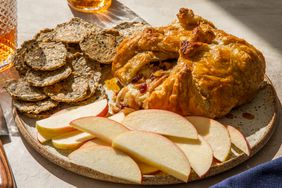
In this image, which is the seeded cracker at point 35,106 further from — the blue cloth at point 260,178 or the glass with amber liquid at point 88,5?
the glass with amber liquid at point 88,5

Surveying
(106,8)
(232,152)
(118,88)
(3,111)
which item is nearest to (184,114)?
(232,152)

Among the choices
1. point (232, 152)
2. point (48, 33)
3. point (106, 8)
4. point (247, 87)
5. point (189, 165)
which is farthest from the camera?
point (106, 8)

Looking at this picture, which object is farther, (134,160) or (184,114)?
(184,114)

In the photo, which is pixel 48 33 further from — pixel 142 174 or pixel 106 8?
pixel 142 174

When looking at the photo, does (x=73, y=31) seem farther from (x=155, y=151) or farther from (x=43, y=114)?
(x=155, y=151)

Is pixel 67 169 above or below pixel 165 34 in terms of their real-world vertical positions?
below

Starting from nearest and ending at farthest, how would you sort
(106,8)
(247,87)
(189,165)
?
(189,165)
(247,87)
(106,8)

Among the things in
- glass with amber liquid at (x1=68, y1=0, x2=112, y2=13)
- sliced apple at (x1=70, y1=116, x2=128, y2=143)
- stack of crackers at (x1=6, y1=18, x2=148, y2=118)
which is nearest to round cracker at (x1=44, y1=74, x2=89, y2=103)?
stack of crackers at (x1=6, y1=18, x2=148, y2=118)
